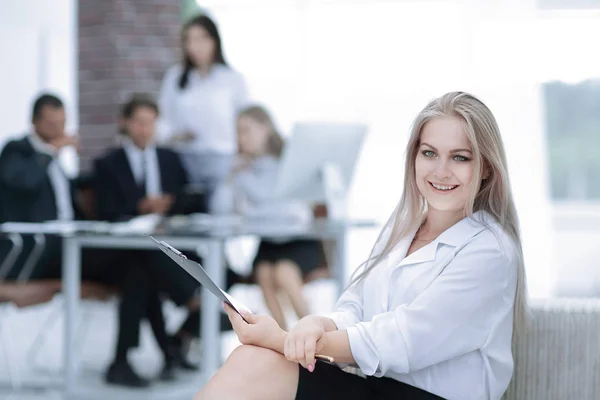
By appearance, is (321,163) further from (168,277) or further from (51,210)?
(51,210)

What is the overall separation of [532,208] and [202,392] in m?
5.39

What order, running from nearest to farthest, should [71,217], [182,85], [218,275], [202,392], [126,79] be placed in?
[202,392] < [218,275] < [71,217] < [182,85] < [126,79]

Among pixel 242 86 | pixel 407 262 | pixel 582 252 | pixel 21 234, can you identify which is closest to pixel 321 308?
pixel 242 86

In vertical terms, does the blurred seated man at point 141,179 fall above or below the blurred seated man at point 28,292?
above

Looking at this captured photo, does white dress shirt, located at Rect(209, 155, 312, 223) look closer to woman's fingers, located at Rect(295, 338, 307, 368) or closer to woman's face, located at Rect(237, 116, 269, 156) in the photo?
woman's face, located at Rect(237, 116, 269, 156)

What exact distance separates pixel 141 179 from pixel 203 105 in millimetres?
598

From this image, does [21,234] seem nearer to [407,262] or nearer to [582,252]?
[407,262]

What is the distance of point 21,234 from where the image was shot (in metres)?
3.47

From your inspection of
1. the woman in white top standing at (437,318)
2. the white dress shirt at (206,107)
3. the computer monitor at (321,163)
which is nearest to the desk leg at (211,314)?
the computer monitor at (321,163)

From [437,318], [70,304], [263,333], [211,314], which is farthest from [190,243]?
[437,318]

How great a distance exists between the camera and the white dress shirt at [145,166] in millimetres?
3836

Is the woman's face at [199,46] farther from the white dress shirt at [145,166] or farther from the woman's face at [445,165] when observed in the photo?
the woman's face at [445,165]

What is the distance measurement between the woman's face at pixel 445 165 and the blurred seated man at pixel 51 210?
2.05m

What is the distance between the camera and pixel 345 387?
1508mm
